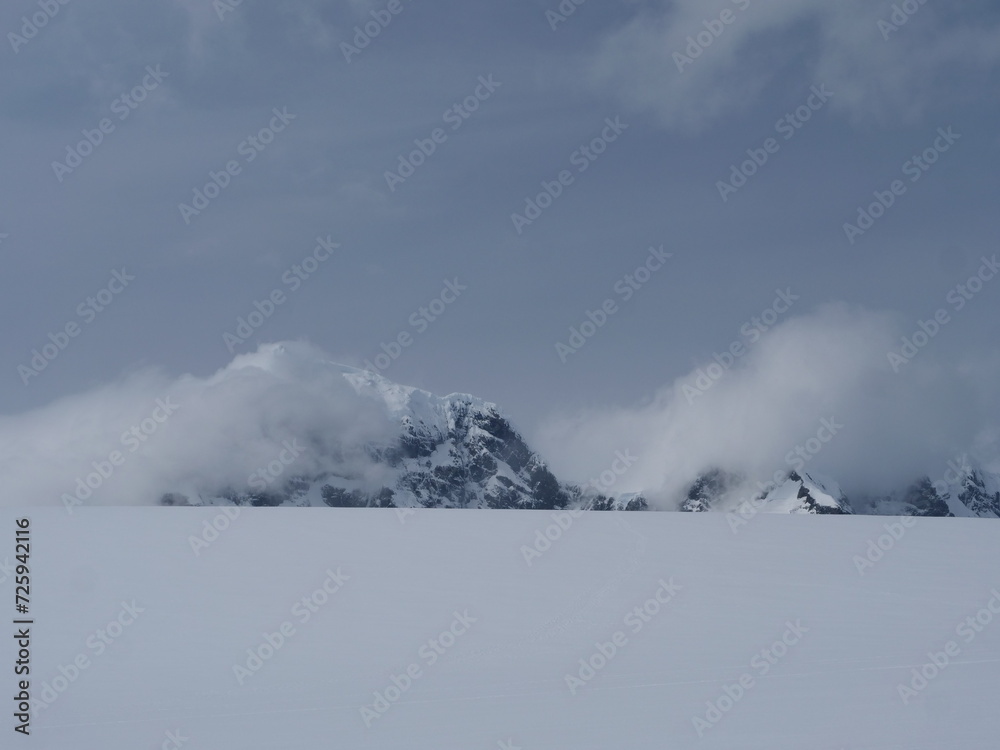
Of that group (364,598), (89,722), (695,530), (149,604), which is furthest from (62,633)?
(695,530)

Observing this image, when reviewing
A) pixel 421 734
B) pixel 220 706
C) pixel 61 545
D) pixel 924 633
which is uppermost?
pixel 61 545

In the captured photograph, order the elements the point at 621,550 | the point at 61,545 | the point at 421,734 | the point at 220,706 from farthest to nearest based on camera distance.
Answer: the point at 621,550 < the point at 61,545 < the point at 220,706 < the point at 421,734

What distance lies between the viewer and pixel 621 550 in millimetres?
19875

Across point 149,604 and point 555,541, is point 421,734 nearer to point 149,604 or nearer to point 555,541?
point 149,604

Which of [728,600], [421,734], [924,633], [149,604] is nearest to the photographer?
[421,734]

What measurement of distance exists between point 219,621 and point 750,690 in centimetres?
813

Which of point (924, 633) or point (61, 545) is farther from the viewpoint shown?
point (61, 545)

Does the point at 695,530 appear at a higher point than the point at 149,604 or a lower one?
lower

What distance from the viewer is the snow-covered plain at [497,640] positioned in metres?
8.44

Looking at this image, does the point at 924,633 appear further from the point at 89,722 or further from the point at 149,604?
the point at 149,604

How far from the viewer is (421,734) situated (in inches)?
324

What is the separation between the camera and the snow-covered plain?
27.7 feet

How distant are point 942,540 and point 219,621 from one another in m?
20.1

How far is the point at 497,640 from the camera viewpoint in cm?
1187
